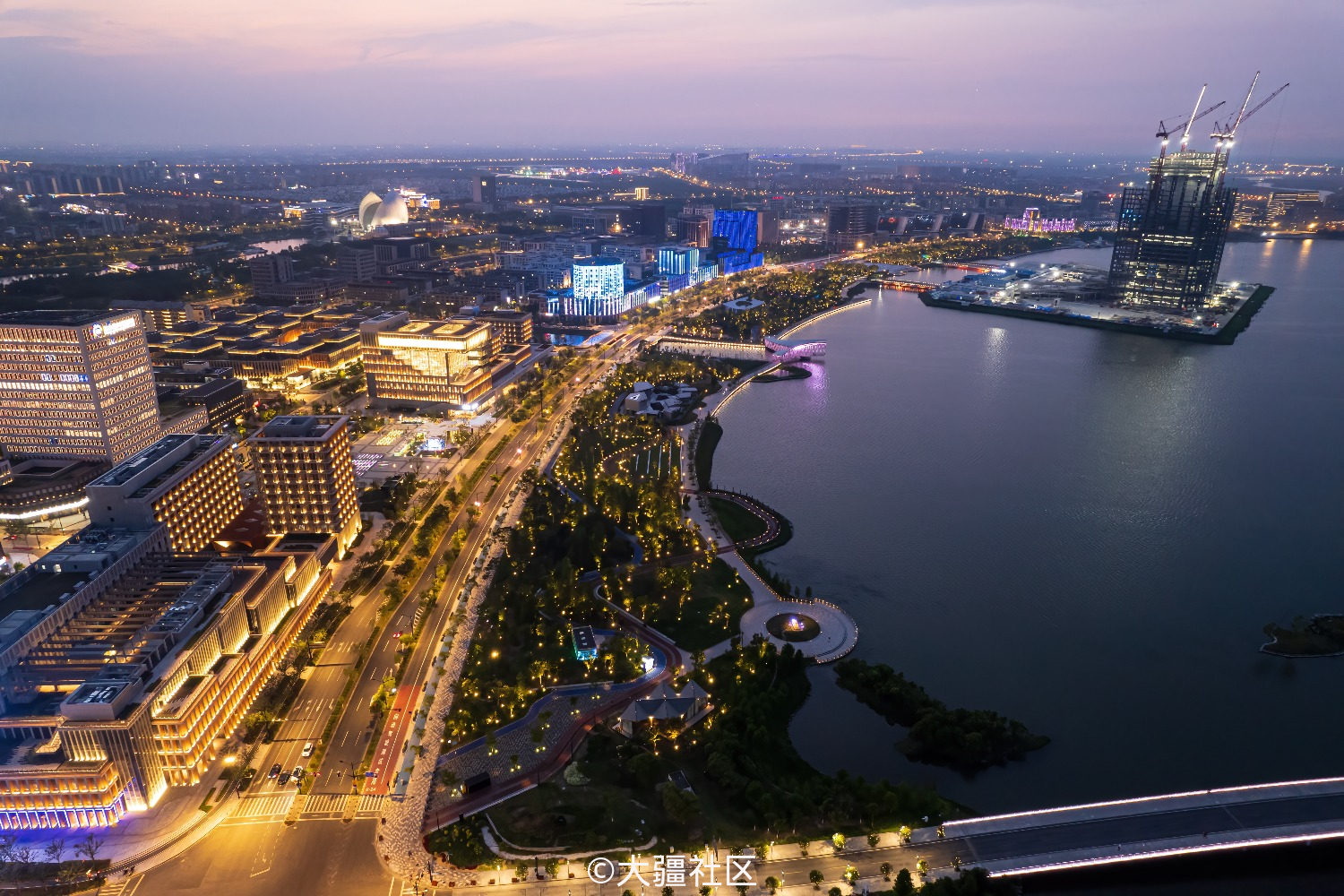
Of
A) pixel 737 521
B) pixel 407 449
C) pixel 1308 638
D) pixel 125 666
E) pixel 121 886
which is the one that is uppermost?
pixel 125 666

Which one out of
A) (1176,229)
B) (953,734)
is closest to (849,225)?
(1176,229)

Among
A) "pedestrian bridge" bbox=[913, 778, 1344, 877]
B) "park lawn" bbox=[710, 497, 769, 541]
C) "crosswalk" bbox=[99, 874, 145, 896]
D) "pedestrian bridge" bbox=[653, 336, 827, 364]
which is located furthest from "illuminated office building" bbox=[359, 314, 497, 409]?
"pedestrian bridge" bbox=[913, 778, 1344, 877]

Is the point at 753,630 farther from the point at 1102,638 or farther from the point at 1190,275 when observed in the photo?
the point at 1190,275

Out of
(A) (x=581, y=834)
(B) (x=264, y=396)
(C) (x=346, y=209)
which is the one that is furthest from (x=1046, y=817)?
(C) (x=346, y=209)

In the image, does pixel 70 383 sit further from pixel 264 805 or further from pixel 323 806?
pixel 323 806

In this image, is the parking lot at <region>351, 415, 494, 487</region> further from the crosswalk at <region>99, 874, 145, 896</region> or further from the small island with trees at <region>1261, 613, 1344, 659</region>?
the small island with trees at <region>1261, 613, 1344, 659</region>

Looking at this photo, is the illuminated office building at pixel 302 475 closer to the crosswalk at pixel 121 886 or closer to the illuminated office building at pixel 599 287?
the crosswalk at pixel 121 886

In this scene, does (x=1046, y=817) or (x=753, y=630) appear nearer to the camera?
(x=1046, y=817)
